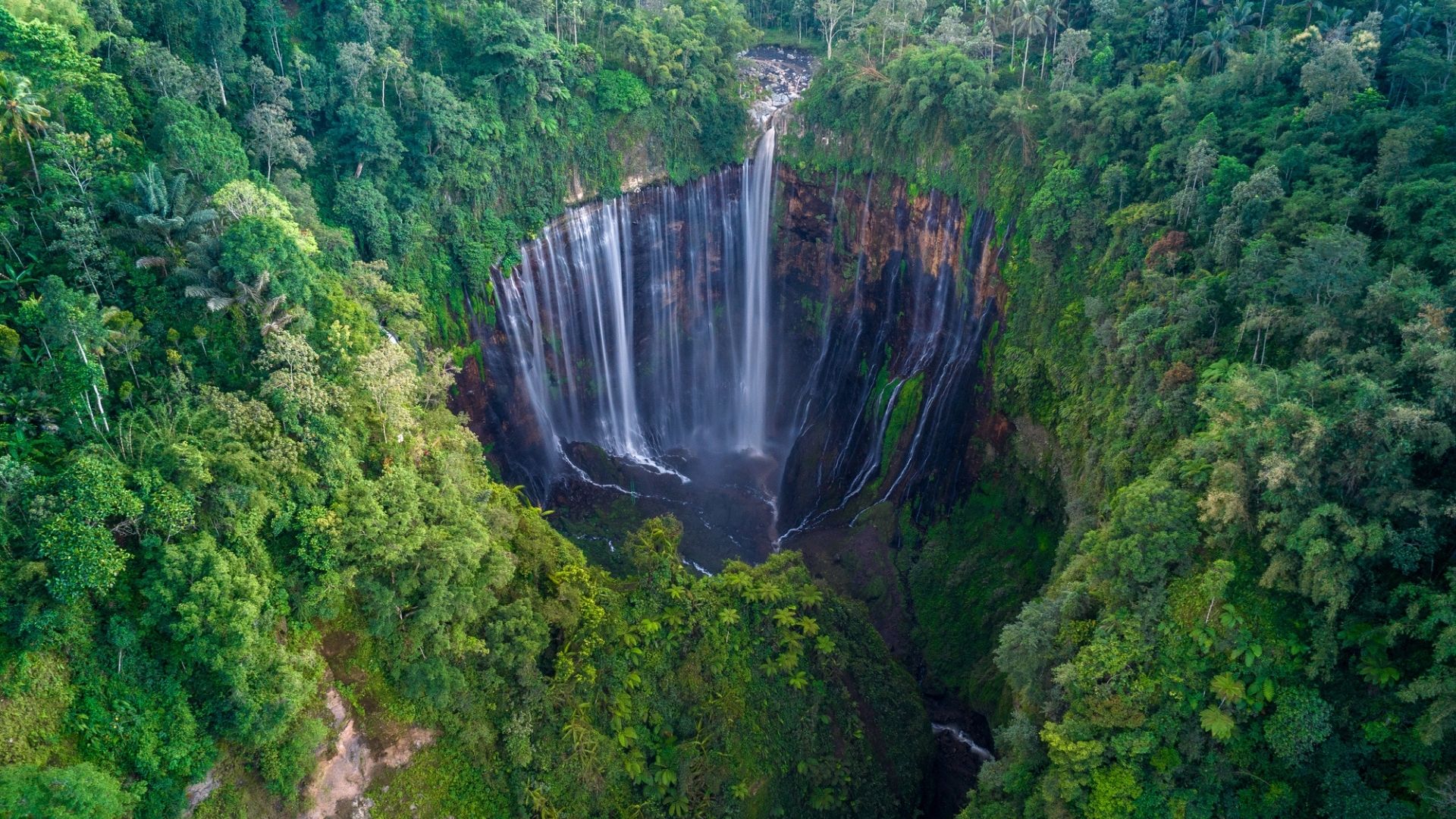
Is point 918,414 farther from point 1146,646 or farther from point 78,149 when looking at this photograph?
point 78,149

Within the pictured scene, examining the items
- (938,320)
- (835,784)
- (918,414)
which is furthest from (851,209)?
(835,784)

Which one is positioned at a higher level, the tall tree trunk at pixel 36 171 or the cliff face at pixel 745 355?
the tall tree trunk at pixel 36 171

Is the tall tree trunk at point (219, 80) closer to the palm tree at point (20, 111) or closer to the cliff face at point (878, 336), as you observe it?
the palm tree at point (20, 111)

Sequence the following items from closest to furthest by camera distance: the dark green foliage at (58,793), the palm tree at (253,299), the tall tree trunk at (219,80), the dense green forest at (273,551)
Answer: the dark green foliage at (58,793) → the dense green forest at (273,551) → the palm tree at (253,299) → the tall tree trunk at (219,80)

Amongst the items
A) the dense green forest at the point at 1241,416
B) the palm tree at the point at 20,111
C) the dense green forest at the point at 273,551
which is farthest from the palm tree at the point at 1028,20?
the palm tree at the point at 20,111

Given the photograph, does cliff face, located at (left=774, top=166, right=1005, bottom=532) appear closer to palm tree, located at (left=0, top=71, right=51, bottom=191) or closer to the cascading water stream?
the cascading water stream

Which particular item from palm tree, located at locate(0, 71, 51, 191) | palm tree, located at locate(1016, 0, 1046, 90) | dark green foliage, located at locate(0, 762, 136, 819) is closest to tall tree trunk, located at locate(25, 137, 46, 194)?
palm tree, located at locate(0, 71, 51, 191)
